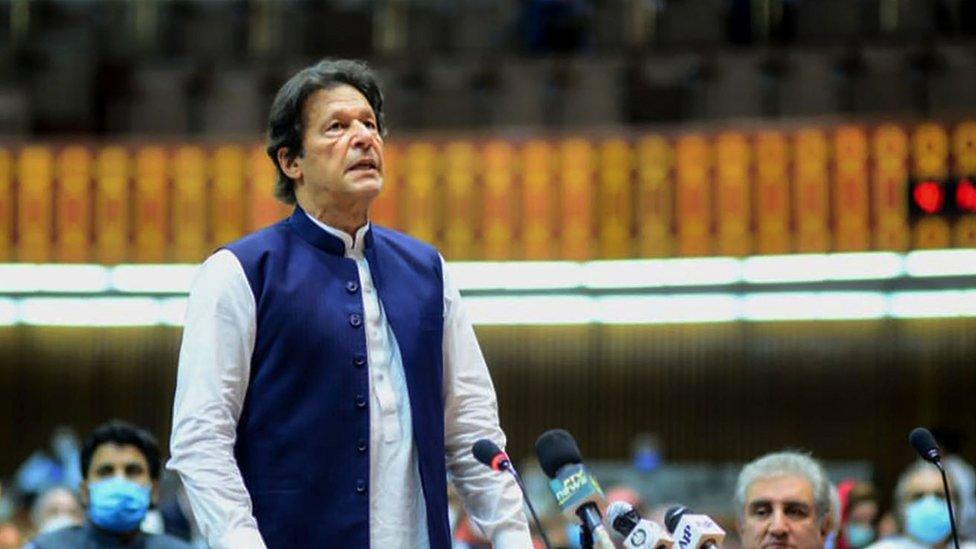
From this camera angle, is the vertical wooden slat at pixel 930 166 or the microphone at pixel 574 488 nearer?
the microphone at pixel 574 488

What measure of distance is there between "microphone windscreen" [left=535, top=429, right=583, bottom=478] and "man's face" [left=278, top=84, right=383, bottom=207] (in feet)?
1.58

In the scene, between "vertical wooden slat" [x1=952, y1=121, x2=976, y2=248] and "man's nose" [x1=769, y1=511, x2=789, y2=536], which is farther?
"vertical wooden slat" [x1=952, y1=121, x2=976, y2=248]

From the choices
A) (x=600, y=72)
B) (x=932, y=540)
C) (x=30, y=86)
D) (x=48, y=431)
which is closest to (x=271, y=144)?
(x=932, y=540)

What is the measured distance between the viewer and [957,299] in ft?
38.1

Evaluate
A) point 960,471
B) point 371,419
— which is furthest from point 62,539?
point 960,471

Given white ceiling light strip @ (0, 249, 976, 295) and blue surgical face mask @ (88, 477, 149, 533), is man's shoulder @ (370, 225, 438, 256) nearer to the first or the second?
blue surgical face mask @ (88, 477, 149, 533)

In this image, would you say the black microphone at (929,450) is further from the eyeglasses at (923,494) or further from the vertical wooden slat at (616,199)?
the vertical wooden slat at (616,199)

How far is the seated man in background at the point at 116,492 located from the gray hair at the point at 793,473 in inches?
62.6

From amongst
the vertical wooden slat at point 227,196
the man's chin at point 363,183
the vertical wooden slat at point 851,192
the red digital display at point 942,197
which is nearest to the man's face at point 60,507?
the vertical wooden slat at point 227,196

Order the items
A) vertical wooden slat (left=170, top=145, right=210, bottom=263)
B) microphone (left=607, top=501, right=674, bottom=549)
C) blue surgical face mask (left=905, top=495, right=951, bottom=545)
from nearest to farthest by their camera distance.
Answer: microphone (left=607, top=501, right=674, bottom=549) < blue surgical face mask (left=905, top=495, right=951, bottom=545) < vertical wooden slat (left=170, top=145, right=210, bottom=263)

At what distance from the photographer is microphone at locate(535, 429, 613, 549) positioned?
2.89 meters

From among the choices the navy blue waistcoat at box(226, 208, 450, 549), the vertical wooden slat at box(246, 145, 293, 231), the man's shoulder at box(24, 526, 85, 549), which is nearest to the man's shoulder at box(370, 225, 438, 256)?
the navy blue waistcoat at box(226, 208, 450, 549)

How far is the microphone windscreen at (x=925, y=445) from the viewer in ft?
11.3

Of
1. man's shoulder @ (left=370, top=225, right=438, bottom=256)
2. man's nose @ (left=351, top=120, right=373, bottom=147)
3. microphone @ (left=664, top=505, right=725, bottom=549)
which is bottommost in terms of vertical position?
microphone @ (left=664, top=505, right=725, bottom=549)
